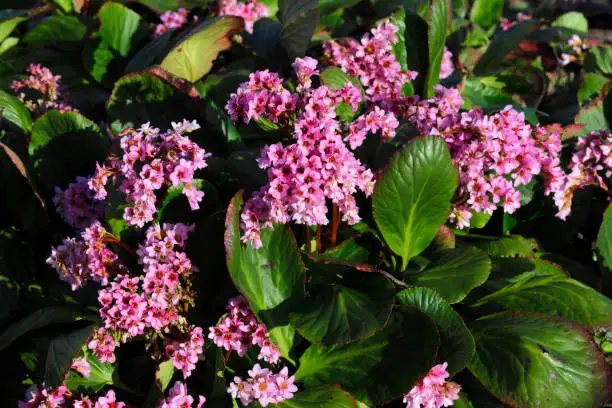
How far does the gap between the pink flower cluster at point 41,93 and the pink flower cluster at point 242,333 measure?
1193 millimetres

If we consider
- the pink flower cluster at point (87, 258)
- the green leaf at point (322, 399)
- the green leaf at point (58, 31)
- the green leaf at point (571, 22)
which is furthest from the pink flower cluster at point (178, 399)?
the green leaf at point (571, 22)

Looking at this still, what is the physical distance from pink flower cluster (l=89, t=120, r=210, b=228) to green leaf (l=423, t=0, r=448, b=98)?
99 cm

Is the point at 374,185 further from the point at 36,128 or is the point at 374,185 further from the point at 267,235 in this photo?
the point at 36,128

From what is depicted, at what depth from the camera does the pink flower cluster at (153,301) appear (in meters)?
1.70

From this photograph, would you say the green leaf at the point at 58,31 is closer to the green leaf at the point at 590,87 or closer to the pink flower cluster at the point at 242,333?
the pink flower cluster at the point at 242,333

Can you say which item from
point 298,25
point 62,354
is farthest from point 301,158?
point 298,25

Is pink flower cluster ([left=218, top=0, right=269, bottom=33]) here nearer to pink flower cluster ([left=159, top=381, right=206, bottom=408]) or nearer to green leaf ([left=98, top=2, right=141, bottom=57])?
green leaf ([left=98, top=2, right=141, bottom=57])

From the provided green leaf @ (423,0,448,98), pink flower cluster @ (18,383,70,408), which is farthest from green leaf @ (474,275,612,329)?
pink flower cluster @ (18,383,70,408)

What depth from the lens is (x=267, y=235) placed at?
186 centimetres

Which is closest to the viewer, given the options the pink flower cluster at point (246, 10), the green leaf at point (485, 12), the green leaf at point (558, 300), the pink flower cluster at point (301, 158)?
the pink flower cluster at point (301, 158)

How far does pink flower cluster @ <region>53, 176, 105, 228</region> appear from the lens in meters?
2.19

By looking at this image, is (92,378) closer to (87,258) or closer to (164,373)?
(164,373)

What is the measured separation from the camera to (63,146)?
2.37 meters

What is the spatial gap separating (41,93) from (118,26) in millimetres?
646
